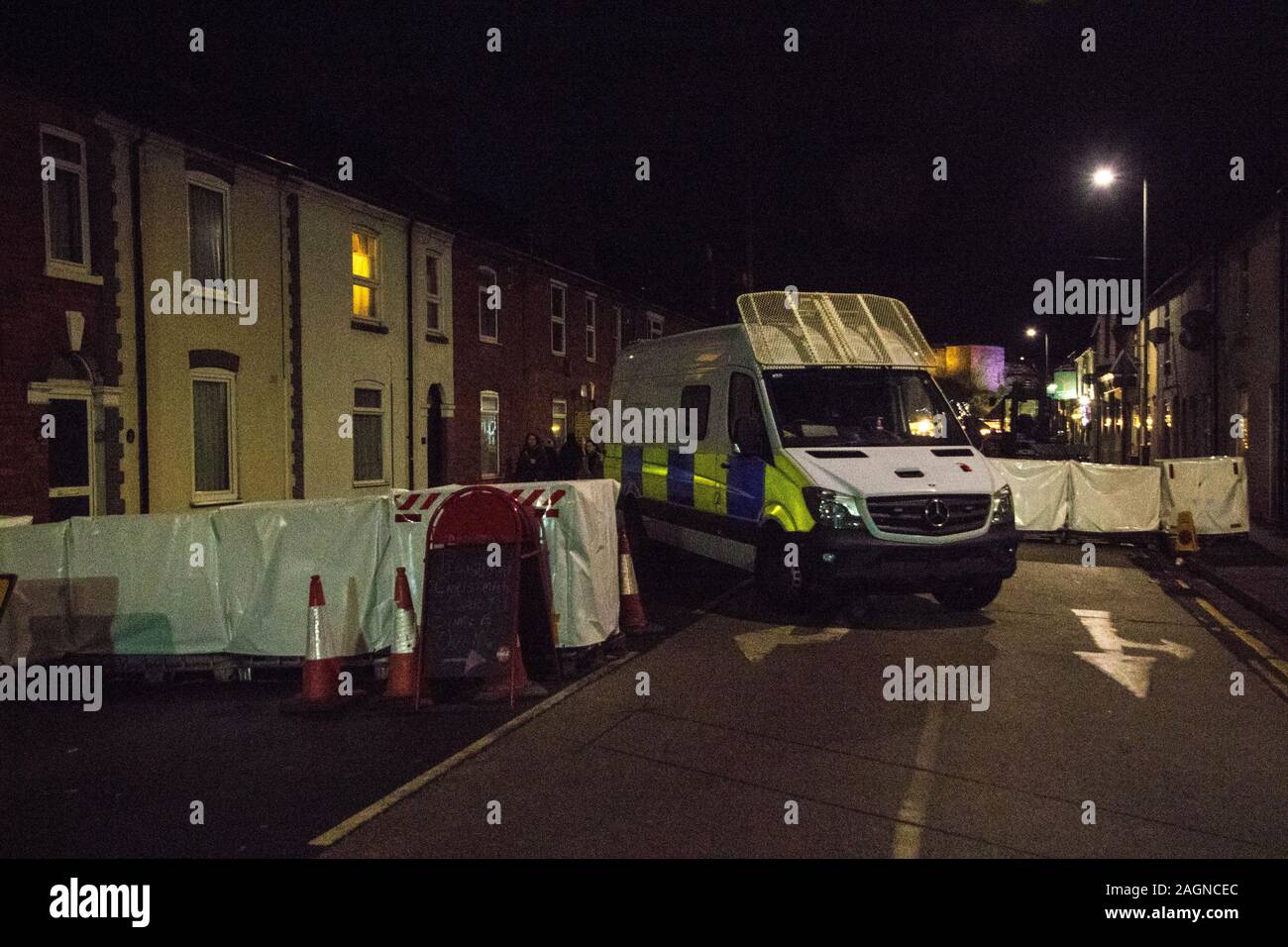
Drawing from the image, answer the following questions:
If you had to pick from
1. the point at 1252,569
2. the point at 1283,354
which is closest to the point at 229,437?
the point at 1252,569

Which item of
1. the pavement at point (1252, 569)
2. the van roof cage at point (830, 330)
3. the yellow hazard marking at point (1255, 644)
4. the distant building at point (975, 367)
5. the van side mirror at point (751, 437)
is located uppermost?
the distant building at point (975, 367)

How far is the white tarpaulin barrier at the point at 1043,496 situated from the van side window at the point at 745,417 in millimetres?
7678

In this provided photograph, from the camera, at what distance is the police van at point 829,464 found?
9.89 metres

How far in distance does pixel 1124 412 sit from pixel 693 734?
40995mm

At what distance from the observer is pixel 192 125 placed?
50.7 feet

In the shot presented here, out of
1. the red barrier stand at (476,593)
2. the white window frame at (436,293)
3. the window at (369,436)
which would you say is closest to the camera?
the red barrier stand at (476,593)

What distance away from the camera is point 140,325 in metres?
14.7

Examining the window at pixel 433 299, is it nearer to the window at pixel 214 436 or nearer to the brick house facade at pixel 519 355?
the brick house facade at pixel 519 355

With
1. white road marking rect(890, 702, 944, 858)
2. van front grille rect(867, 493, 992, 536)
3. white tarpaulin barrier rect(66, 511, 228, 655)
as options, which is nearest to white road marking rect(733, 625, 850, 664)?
van front grille rect(867, 493, 992, 536)

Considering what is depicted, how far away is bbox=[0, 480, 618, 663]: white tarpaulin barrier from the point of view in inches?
328

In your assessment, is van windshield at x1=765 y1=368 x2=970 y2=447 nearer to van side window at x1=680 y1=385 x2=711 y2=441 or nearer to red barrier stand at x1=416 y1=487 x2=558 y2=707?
van side window at x1=680 y1=385 x2=711 y2=441

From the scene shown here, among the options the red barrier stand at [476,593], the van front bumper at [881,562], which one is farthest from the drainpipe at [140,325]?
the van front bumper at [881,562]

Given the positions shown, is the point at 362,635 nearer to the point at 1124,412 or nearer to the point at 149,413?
the point at 149,413

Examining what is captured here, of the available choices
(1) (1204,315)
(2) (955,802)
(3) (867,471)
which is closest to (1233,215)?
(1) (1204,315)
